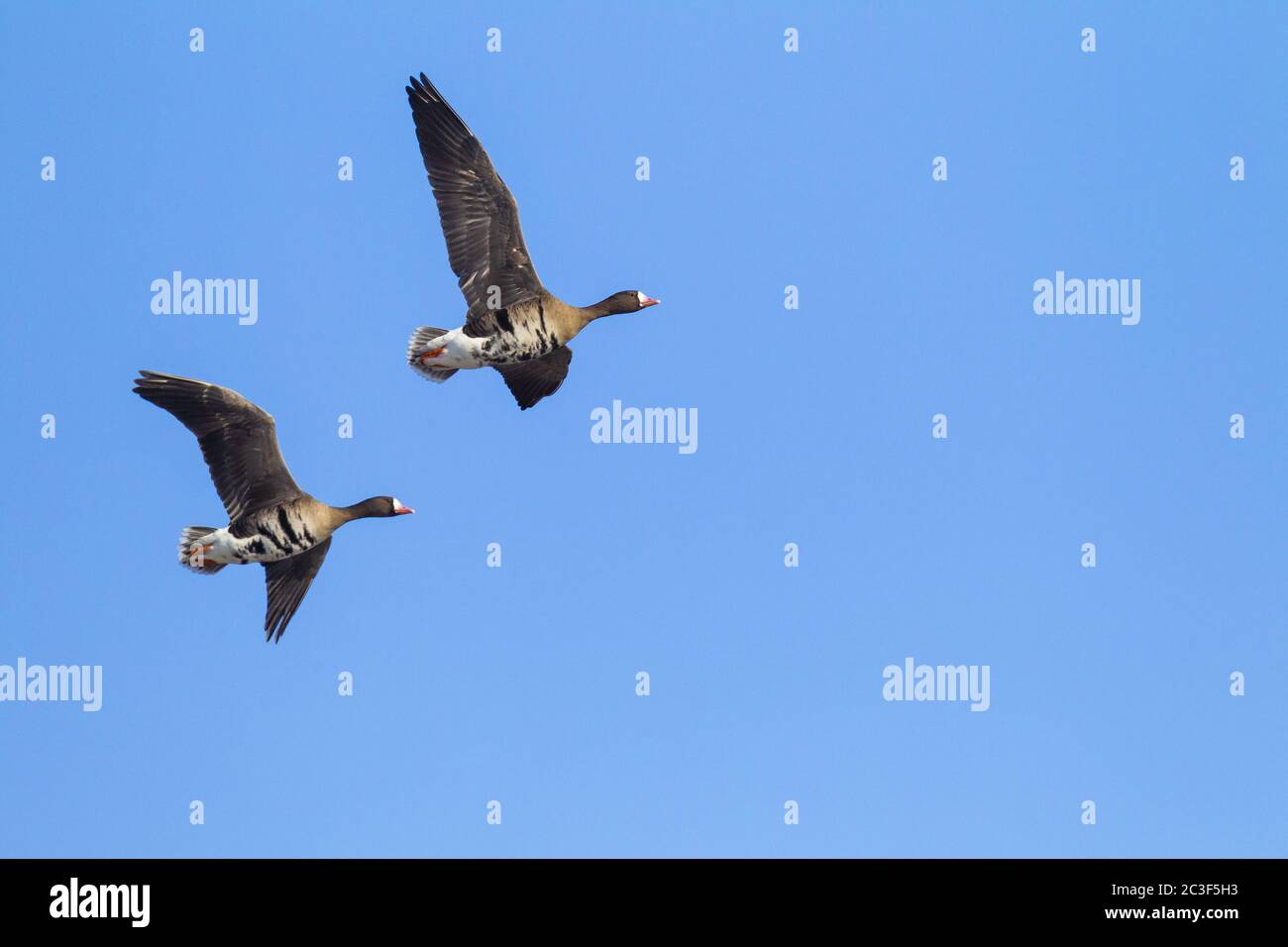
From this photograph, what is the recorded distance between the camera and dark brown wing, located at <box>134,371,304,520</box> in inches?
803

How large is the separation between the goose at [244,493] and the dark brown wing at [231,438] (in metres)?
0.01

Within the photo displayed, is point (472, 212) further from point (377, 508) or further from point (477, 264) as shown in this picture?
point (377, 508)

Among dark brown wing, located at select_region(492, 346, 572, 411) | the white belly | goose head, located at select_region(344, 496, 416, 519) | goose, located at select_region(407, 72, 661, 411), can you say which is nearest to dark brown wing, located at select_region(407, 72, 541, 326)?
goose, located at select_region(407, 72, 661, 411)

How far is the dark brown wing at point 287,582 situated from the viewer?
70.4ft

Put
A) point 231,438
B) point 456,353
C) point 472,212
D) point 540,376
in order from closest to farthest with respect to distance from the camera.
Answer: point 231,438
point 456,353
point 472,212
point 540,376

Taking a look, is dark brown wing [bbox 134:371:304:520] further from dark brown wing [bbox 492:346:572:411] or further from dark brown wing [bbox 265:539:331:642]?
dark brown wing [bbox 492:346:572:411]

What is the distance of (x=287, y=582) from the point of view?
2161 cm

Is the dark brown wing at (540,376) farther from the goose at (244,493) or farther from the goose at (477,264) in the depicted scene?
the goose at (244,493)

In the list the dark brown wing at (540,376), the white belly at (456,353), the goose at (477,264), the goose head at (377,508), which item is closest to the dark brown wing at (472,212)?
the goose at (477,264)

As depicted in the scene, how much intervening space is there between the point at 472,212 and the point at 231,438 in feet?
11.8

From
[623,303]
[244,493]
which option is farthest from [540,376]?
[244,493]

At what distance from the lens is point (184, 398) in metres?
20.4
